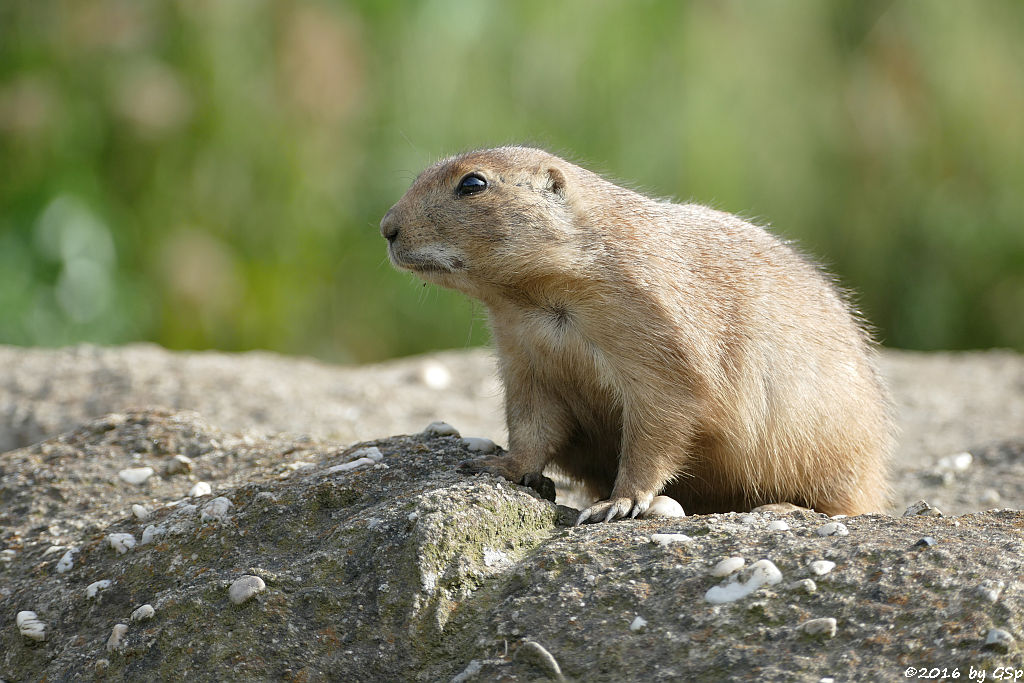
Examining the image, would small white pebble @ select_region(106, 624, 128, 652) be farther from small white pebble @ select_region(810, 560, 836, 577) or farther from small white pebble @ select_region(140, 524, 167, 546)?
small white pebble @ select_region(810, 560, 836, 577)

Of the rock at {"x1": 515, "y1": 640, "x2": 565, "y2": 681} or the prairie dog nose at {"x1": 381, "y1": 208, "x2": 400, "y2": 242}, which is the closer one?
the rock at {"x1": 515, "y1": 640, "x2": 565, "y2": 681}

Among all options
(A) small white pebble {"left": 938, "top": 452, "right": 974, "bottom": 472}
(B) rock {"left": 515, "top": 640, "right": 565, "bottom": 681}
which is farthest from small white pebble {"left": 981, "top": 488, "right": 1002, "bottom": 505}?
(B) rock {"left": 515, "top": 640, "right": 565, "bottom": 681}

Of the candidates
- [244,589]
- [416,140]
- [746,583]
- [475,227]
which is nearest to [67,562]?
[244,589]

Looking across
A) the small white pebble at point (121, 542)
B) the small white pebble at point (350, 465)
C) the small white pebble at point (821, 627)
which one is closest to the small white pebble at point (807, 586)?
the small white pebble at point (821, 627)

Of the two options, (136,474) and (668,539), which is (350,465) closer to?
(136,474)

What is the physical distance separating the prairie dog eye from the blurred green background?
12.5ft

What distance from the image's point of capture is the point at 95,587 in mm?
3803

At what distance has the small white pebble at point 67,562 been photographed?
3990mm

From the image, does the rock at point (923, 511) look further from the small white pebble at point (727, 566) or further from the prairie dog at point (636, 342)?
the small white pebble at point (727, 566)

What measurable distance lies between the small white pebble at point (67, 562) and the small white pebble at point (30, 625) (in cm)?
20

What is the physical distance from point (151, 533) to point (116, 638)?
51 centimetres

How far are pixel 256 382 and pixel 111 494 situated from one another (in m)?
2.41

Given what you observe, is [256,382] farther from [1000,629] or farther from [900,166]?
[900,166]

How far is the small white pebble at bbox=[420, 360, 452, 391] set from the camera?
7.91 meters
